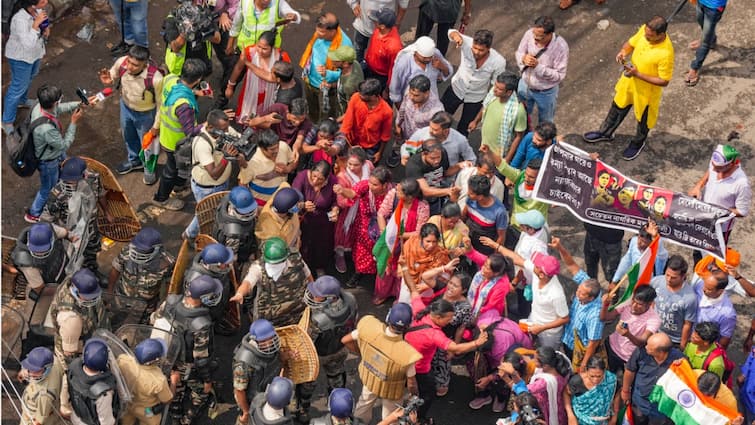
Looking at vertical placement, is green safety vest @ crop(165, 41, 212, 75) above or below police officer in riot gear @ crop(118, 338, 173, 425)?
above

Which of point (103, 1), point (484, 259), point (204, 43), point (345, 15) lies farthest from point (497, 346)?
point (103, 1)

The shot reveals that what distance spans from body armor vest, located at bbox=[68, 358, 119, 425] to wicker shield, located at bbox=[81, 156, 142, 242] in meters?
2.61

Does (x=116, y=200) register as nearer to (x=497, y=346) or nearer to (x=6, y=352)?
(x=6, y=352)

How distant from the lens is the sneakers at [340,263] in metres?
11.9

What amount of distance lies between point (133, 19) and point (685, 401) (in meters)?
7.86

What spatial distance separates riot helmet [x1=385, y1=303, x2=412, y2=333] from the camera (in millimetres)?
9414

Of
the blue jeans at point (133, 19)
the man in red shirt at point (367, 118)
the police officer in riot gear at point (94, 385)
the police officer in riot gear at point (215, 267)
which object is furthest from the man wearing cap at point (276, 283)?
the blue jeans at point (133, 19)

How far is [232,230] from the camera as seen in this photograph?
1067 centimetres

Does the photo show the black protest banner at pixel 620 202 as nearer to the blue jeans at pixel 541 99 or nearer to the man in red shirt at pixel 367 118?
the blue jeans at pixel 541 99

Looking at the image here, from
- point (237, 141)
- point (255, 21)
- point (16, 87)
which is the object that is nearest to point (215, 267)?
point (237, 141)

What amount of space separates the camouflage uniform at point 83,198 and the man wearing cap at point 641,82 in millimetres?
5640

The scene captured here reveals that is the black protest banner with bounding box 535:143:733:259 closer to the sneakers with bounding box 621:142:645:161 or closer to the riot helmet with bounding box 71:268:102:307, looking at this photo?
the sneakers with bounding box 621:142:645:161

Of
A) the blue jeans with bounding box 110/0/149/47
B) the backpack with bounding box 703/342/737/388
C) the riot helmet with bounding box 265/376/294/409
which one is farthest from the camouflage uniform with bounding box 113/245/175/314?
the backpack with bounding box 703/342/737/388

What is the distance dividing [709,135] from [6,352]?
8147mm
